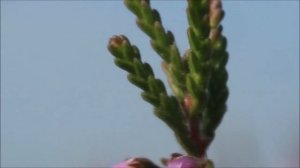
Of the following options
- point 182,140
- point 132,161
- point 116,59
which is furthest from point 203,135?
point 116,59

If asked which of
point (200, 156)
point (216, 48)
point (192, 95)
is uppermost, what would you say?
point (216, 48)

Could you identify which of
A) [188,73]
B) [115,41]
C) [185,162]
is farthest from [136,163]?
[115,41]

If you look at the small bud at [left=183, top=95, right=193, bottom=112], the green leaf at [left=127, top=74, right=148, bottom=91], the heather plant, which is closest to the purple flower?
the heather plant

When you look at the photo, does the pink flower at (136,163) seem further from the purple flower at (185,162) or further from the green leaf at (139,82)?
the green leaf at (139,82)

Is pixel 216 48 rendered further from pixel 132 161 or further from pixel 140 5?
pixel 132 161

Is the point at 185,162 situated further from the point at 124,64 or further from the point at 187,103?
the point at 124,64

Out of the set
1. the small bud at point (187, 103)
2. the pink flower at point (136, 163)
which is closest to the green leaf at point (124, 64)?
the small bud at point (187, 103)
